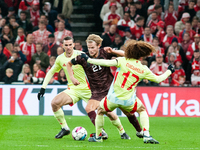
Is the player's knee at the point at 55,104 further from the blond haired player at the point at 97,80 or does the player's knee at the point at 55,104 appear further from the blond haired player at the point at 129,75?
the blond haired player at the point at 129,75

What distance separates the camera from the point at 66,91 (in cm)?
755

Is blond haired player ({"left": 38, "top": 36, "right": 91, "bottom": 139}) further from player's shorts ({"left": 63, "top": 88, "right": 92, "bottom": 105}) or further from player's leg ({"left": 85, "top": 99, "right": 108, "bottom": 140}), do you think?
player's leg ({"left": 85, "top": 99, "right": 108, "bottom": 140})

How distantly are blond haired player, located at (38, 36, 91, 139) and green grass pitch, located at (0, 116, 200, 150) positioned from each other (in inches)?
15.6

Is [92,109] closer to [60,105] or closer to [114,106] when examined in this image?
[60,105]

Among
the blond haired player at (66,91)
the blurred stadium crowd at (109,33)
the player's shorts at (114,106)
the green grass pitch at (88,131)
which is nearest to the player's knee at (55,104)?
the blond haired player at (66,91)

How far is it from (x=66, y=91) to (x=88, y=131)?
1.38 metres

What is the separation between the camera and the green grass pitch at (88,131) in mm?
6180

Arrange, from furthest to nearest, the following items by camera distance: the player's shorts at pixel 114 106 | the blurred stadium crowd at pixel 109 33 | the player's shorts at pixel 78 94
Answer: the blurred stadium crowd at pixel 109 33
the player's shorts at pixel 78 94
the player's shorts at pixel 114 106

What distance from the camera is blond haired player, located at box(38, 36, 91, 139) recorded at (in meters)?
7.29

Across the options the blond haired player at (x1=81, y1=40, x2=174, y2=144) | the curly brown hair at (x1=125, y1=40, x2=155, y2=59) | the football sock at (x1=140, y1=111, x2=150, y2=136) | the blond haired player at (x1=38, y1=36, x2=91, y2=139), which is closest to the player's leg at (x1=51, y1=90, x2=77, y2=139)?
the blond haired player at (x1=38, y1=36, x2=91, y2=139)

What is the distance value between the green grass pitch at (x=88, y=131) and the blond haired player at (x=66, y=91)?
0.40 m

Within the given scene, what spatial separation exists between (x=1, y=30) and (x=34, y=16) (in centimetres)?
139

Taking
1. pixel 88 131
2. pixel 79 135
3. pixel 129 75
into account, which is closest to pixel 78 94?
pixel 79 135

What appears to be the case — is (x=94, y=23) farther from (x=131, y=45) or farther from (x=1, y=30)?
(x=131, y=45)
